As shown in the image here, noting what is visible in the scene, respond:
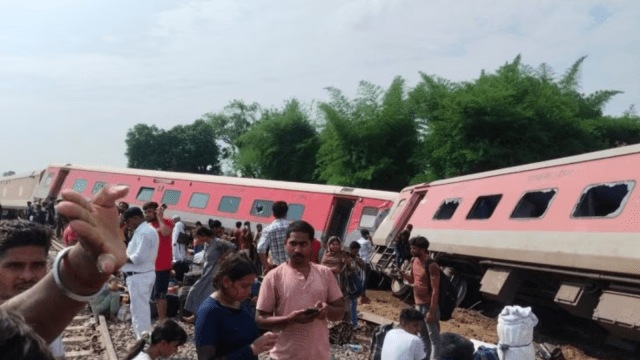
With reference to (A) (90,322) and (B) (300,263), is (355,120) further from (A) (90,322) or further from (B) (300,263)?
(B) (300,263)

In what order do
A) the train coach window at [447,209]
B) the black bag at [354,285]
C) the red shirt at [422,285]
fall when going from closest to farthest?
the red shirt at [422,285], the black bag at [354,285], the train coach window at [447,209]

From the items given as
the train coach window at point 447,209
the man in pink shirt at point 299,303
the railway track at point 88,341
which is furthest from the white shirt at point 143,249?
the train coach window at point 447,209

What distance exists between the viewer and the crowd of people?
5.72ft

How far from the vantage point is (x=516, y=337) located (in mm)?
4363

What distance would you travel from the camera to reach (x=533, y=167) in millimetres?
10586

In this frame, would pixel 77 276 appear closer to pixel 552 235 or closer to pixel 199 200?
pixel 552 235

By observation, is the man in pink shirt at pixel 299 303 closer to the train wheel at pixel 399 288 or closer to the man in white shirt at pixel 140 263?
the man in white shirt at pixel 140 263

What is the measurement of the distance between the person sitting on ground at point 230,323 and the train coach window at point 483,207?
8.34 m

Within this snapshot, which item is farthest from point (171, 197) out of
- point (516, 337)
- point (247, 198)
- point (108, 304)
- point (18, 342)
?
point (18, 342)

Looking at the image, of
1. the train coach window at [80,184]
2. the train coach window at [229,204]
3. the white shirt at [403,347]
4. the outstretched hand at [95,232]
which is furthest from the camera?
the train coach window at [80,184]

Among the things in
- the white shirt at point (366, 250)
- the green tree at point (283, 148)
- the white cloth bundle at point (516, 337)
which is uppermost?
the green tree at point (283, 148)

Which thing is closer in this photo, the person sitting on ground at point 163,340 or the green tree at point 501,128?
the person sitting on ground at point 163,340

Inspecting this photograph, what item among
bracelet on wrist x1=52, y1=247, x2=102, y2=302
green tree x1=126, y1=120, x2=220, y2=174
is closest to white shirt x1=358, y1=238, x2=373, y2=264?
bracelet on wrist x1=52, y1=247, x2=102, y2=302

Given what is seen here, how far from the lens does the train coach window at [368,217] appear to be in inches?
667
